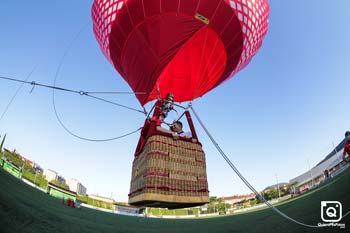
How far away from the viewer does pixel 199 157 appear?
3594 millimetres

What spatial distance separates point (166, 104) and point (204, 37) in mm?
1562

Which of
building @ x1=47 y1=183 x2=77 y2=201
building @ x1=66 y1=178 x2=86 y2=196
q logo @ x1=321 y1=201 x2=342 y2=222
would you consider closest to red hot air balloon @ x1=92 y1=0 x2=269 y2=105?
q logo @ x1=321 y1=201 x2=342 y2=222

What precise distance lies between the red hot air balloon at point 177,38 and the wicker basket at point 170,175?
4.82ft

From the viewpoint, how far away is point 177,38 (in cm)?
414

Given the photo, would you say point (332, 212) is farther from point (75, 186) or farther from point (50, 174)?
point (75, 186)

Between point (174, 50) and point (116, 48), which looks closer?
point (174, 50)

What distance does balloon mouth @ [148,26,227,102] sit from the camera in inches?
169

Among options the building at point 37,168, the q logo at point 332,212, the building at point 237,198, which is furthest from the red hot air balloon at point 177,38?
the building at point 237,198

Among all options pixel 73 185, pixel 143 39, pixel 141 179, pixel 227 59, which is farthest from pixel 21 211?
pixel 73 185

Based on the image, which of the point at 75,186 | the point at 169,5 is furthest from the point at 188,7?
the point at 75,186

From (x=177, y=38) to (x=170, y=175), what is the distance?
2.59 m

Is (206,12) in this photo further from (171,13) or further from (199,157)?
(199,157)

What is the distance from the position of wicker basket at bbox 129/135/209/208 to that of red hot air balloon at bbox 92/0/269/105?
1.47 meters

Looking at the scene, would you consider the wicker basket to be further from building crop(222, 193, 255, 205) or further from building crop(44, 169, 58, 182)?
Answer: building crop(222, 193, 255, 205)
